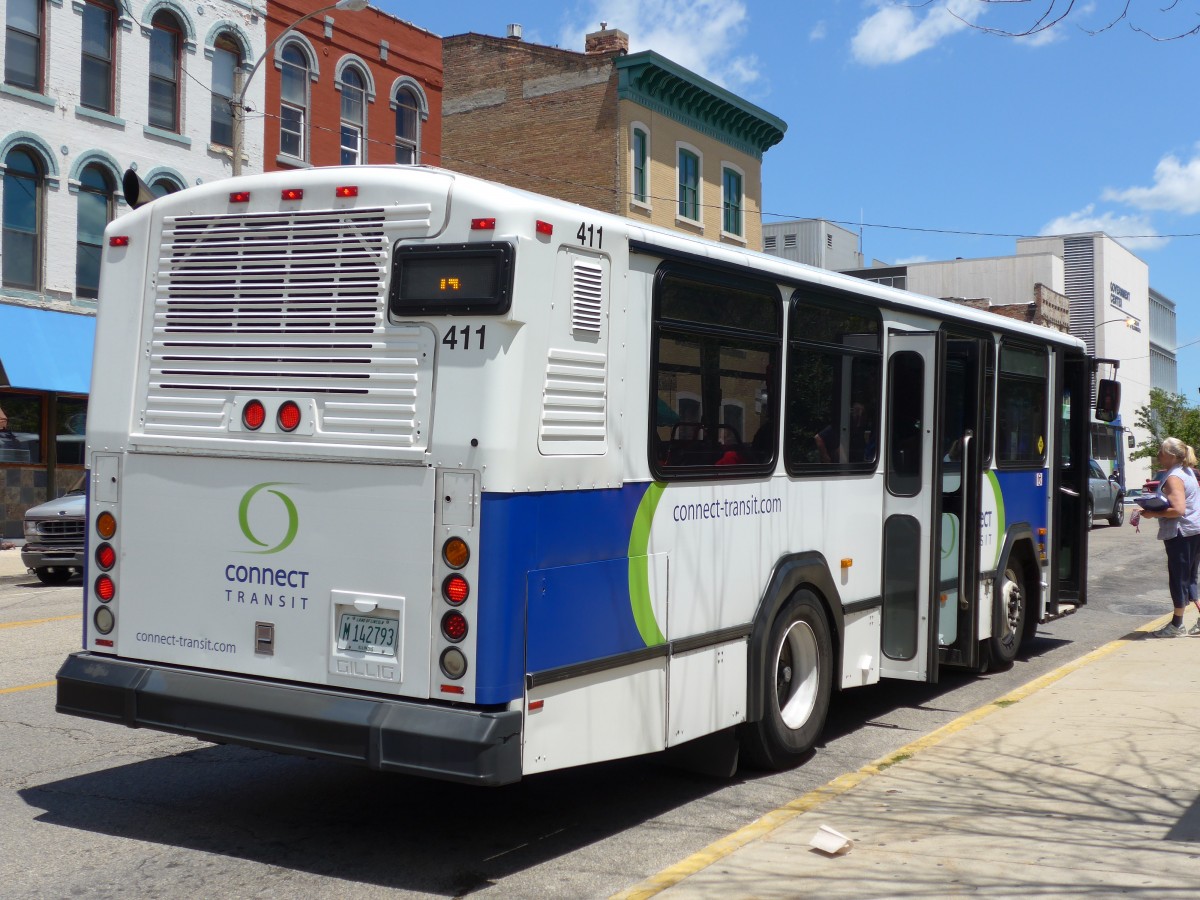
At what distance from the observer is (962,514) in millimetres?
9273

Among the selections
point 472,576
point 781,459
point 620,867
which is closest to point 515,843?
point 620,867

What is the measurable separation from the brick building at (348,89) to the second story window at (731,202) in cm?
979

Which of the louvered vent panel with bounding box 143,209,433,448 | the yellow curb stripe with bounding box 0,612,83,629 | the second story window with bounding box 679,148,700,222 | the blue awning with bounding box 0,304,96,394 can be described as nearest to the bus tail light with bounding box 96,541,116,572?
the louvered vent panel with bounding box 143,209,433,448

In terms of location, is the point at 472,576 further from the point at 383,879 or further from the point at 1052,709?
the point at 1052,709

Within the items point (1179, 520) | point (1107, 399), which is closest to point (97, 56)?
point (1107, 399)

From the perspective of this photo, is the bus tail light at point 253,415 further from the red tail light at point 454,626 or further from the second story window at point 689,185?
the second story window at point 689,185

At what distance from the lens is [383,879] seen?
5.54 meters

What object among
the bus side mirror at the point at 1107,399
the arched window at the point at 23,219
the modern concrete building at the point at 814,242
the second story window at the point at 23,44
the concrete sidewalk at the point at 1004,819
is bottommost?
the concrete sidewalk at the point at 1004,819

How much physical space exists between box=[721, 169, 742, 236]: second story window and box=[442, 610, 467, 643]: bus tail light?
32985 mm

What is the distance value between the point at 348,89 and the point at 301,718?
24816 millimetres

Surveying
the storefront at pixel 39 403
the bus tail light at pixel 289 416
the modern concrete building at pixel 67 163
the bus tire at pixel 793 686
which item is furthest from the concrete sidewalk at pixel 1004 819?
the modern concrete building at pixel 67 163

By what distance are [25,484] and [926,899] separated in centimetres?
2109

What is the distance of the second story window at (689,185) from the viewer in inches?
1411

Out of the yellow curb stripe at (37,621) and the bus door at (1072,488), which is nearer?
the bus door at (1072,488)
